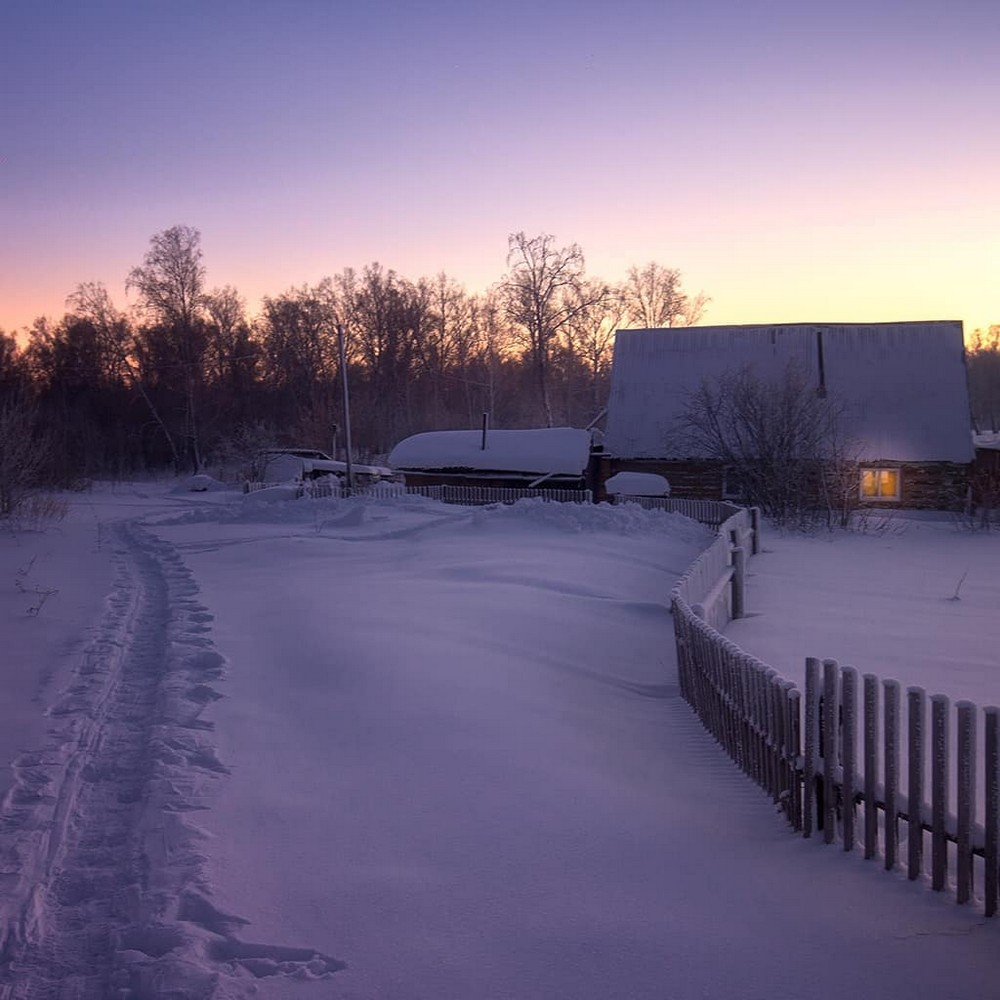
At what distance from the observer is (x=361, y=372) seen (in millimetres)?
68875

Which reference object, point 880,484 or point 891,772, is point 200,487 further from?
point 891,772

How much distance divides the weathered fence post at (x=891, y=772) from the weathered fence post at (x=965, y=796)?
34cm

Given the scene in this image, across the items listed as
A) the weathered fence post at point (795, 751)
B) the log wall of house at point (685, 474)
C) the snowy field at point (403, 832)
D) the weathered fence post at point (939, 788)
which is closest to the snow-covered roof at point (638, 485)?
the log wall of house at point (685, 474)

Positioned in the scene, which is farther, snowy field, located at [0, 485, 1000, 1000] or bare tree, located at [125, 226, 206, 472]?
bare tree, located at [125, 226, 206, 472]

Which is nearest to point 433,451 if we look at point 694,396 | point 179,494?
point 694,396

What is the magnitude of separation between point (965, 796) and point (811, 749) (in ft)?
3.17

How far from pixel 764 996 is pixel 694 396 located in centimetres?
2931

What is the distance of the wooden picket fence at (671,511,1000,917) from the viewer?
13.1ft

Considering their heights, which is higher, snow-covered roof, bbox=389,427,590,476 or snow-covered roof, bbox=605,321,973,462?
snow-covered roof, bbox=605,321,973,462

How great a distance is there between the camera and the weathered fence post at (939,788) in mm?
4082

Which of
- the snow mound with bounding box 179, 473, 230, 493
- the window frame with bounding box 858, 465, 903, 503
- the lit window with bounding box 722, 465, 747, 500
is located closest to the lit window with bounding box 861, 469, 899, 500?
the window frame with bounding box 858, 465, 903, 503

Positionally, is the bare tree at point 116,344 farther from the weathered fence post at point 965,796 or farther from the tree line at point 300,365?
the weathered fence post at point 965,796

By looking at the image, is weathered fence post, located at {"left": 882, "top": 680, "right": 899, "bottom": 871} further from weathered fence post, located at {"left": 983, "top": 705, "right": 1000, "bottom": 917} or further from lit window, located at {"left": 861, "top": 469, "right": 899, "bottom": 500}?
lit window, located at {"left": 861, "top": 469, "right": 899, "bottom": 500}

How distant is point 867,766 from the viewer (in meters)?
4.54
